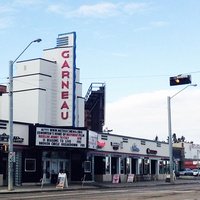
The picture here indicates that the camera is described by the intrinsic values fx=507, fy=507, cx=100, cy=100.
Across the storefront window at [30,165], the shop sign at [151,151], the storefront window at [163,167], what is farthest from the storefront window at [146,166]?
the storefront window at [30,165]

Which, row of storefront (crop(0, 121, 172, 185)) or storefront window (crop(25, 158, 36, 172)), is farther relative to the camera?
storefront window (crop(25, 158, 36, 172))

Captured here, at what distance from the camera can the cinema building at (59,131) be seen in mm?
44031

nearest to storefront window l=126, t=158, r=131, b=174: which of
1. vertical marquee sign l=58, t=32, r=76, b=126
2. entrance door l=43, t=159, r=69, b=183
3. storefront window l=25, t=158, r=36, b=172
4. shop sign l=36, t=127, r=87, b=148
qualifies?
entrance door l=43, t=159, r=69, b=183

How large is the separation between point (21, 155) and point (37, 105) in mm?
8526

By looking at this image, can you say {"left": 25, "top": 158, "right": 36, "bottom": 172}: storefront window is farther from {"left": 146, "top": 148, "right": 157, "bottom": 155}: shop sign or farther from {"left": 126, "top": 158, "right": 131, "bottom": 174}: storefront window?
{"left": 146, "top": 148, "right": 157, "bottom": 155}: shop sign

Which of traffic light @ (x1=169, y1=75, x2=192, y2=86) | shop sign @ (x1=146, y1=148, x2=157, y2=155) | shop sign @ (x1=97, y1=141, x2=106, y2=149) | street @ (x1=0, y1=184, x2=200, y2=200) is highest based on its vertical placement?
traffic light @ (x1=169, y1=75, x2=192, y2=86)

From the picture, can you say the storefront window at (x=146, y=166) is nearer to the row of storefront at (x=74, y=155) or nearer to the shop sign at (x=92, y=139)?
the row of storefront at (x=74, y=155)

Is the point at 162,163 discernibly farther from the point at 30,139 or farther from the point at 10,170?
the point at 10,170

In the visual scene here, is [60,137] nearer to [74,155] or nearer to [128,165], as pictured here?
[74,155]

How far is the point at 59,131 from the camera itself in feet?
149

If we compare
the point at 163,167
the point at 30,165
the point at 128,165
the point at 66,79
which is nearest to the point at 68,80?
the point at 66,79

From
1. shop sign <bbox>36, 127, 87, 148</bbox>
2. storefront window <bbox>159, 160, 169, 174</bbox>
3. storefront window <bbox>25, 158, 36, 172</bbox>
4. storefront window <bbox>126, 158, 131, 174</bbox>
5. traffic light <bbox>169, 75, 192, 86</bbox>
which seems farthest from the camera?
storefront window <bbox>159, 160, 169, 174</bbox>

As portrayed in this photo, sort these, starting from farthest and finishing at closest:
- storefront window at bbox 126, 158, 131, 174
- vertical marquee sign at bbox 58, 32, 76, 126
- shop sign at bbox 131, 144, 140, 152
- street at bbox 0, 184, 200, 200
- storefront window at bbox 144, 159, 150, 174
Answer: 1. storefront window at bbox 144, 159, 150, 174
2. shop sign at bbox 131, 144, 140, 152
3. storefront window at bbox 126, 158, 131, 174
4. vertical marquee sign at bbox 58, 32, 76, 126
5. street at bbox 0, 184, 200, 200

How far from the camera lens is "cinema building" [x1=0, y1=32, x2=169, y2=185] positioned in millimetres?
44031
